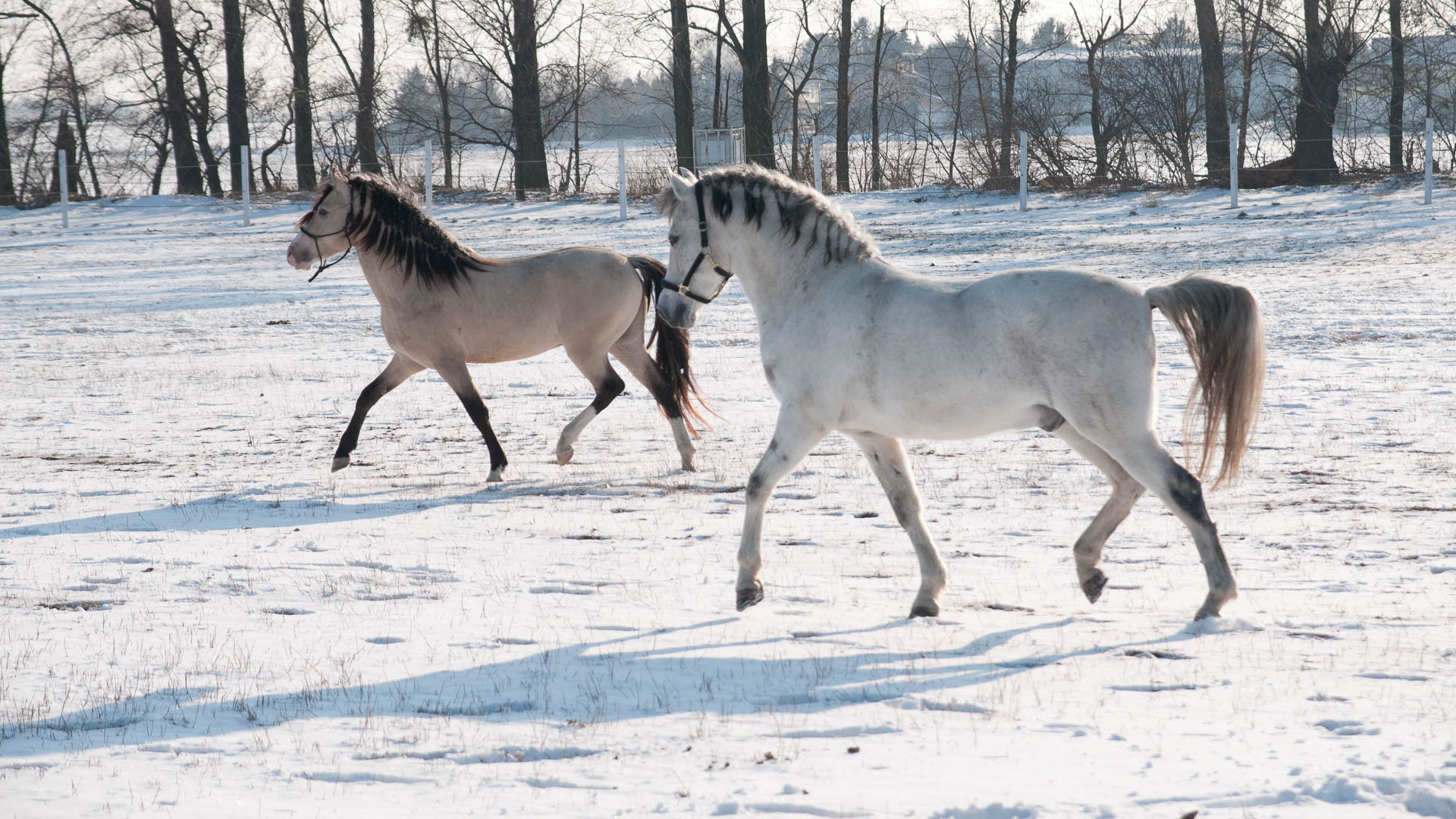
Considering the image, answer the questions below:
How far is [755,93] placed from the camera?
99.9 feet

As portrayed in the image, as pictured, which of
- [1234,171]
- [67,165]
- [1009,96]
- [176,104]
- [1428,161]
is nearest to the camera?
[1428,161]

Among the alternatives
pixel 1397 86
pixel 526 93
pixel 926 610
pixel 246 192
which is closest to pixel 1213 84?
pixel 1397 86

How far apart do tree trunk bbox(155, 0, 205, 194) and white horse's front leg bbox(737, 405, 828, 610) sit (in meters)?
32.5

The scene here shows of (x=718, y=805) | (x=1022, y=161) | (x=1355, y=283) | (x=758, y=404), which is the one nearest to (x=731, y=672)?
(x=718, y=805)

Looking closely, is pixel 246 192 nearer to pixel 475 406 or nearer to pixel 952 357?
pixel 475 406

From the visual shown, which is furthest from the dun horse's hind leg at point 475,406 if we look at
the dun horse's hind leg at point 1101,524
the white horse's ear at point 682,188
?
the dun horse's hind leg at point 1101,524

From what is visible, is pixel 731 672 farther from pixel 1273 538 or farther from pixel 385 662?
pixel 1273 538

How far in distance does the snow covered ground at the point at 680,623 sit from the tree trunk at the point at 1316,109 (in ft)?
53.6

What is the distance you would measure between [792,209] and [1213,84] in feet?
83.3

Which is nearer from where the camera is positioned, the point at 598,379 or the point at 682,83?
the point at 598,379

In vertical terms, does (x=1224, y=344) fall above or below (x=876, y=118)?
below

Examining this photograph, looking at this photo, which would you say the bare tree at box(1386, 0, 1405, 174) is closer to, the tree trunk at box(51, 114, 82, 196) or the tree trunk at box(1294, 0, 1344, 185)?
the tree trunk at box(1294, 0, 1344, 185)

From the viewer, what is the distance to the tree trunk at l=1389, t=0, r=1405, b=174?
2727 cm

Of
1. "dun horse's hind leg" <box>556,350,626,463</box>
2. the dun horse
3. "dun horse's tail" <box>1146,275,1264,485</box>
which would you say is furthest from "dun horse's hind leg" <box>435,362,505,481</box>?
"dun horse's tail" <box>1146,275,1264,485</box>
